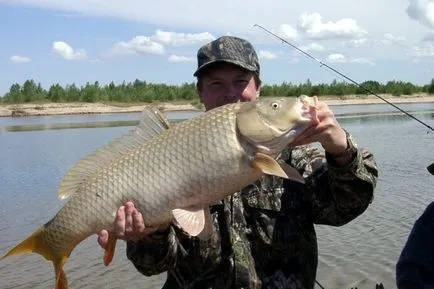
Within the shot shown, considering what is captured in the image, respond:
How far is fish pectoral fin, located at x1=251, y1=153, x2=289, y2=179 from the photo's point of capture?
2.87 m

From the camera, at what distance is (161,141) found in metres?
3.21

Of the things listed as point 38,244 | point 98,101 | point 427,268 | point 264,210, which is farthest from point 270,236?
point 98,101

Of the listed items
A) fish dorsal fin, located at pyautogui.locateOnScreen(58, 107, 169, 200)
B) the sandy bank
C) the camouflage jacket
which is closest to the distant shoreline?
the sandy bank

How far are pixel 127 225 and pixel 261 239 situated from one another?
860 mm

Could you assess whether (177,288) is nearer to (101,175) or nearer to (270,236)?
(270,236)

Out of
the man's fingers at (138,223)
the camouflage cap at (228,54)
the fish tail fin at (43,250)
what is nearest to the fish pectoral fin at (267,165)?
the man's fingers at (138,223)

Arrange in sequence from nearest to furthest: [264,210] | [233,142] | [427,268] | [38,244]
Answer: [427,268] → [233,142] → [38,244] → [264,210]

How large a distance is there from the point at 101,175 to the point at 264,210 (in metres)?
1.03

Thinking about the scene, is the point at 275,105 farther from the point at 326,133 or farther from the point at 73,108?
the point at 73,108

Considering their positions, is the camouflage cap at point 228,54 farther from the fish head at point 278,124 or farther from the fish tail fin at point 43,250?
the fish tail fin at point 43,250

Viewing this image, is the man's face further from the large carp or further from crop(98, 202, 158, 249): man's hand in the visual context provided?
crop(98, 202, 158, 249): man's hand

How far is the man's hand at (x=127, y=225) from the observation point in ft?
10.3

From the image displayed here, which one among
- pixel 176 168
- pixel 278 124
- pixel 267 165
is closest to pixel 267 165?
pixel 267 165

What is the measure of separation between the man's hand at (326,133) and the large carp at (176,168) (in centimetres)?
7
